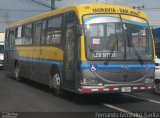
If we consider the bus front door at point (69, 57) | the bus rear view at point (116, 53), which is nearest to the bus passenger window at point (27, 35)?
the bus front door at point (69, 57)

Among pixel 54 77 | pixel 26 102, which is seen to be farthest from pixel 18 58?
pixel 26 102

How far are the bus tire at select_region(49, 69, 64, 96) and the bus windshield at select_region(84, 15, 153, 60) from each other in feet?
7.64

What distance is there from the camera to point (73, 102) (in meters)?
14.0

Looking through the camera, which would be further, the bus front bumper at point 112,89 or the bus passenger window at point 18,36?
the bus passenger window at point 18,36

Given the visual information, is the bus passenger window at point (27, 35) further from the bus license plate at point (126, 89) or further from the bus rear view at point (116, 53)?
the bus license plate at point (126, 89)

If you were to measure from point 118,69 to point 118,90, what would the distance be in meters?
0.64

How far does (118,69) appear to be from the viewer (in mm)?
13500

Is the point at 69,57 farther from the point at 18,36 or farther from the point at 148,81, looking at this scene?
the point at 18,36

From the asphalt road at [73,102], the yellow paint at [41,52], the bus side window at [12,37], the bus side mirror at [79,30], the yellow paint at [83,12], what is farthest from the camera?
the bus side window at [12,37]

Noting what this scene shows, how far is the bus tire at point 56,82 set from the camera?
15195 millimetres

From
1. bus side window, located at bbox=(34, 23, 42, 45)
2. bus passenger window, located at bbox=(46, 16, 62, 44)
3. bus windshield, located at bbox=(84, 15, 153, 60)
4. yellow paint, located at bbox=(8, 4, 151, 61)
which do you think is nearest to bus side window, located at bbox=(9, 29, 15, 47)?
bus side window, located at bbox=(34, 23, 42, 45)

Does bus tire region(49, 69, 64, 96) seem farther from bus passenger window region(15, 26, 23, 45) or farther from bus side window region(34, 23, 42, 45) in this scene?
bus passenger window region(15, 26, 23, 45)

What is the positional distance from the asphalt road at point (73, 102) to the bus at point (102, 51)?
18.0 inches

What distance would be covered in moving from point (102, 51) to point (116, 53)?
1.55ft
